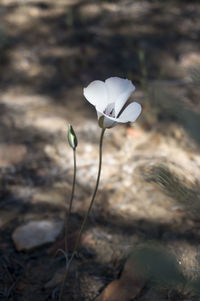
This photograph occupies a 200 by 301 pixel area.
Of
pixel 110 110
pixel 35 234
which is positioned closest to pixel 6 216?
pixel 35 234

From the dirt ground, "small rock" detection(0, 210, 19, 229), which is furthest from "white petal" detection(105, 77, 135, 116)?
"small rock" detection(0, 210, 19, 229)

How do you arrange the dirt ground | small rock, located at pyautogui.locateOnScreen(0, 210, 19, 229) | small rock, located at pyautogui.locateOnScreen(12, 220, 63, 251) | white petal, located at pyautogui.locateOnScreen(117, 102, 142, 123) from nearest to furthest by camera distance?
white petal, located at pyautogui.locateOnScreen(117, 102, 142, 123)
the dirt ground
small rock, located at pyautogui.locateOnScreen(12, 220, 63, 251)
small rock, located at pyautogui.locateOnScreen(0, 210, 19, 229)

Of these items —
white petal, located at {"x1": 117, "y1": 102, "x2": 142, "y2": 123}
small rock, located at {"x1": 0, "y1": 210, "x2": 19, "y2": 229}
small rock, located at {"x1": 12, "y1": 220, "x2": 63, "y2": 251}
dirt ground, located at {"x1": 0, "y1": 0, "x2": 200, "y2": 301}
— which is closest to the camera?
white petal, located at {"x1": 117, "y1": 102, "x2": 142, "y2": 123}

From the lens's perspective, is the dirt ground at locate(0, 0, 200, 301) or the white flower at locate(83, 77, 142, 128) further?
the dirt ground at locate(0, 0, 200, 301)

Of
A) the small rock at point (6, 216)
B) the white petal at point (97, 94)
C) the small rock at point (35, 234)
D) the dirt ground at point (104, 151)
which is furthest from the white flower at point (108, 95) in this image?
the small rock at point (6, 216)

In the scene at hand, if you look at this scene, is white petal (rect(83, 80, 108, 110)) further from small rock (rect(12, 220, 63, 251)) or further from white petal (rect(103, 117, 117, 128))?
small rock (rect(12, 220, 63, 251))

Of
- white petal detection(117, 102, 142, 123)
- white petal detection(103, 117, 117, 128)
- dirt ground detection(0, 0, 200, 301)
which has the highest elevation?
white petal detection(117, 102, 142, 123)

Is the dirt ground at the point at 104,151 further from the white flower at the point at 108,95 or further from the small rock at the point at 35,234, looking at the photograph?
the white flower at the point at 108,95
